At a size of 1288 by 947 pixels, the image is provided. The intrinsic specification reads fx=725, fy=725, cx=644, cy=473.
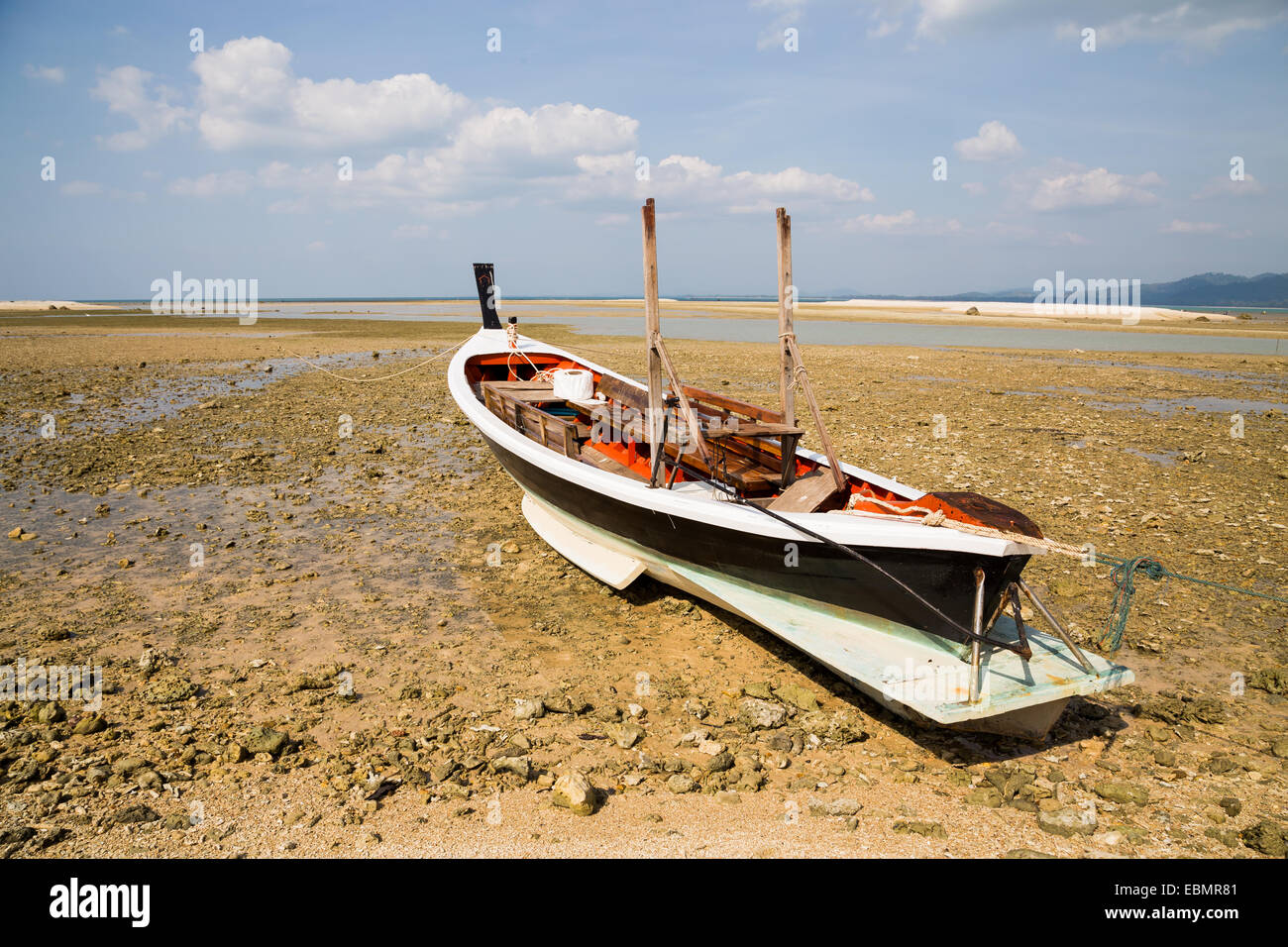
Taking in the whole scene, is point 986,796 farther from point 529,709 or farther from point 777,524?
point 529,709

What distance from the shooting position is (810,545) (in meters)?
5.50

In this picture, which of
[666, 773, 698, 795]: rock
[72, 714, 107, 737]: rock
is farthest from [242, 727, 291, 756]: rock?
[666, 773, 698, 795]: rock

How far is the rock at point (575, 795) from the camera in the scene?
4262 mm

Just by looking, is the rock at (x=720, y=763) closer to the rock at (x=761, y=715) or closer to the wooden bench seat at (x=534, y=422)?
the rock at (x=761, y=715)

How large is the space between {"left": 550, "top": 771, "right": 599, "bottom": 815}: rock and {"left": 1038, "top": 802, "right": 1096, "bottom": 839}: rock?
Result: 2.61 m

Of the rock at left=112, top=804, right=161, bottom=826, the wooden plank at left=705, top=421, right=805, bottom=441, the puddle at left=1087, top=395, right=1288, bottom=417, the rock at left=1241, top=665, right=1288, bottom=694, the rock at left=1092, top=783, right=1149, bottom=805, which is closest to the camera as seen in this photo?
the rock at left=112, top=804, right=161, bottom=826

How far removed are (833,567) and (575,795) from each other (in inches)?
99.2

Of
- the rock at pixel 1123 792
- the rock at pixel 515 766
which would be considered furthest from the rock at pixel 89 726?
the rock at pixel 1123 792

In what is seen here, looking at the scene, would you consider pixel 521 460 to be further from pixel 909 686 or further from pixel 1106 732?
pixel 1106 732

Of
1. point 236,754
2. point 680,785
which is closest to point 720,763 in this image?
point 680,785

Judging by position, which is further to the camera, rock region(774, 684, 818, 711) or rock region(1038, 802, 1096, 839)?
rock region(774, 684, 818, 711)

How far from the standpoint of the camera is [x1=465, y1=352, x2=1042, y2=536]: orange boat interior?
6.05m

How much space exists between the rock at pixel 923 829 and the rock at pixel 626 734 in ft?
5.76

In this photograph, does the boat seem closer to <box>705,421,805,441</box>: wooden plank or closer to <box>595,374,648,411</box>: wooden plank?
<box>705,421,805,441</box>: wooden plank
